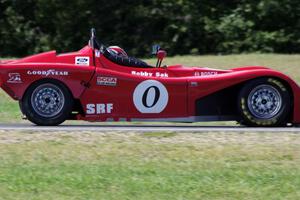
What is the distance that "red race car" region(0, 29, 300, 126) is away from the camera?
454 inches

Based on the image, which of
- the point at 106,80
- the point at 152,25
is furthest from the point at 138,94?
the point at 152,25

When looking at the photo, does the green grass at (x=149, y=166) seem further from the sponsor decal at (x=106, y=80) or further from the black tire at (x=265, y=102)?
the sponsor decal at (x=106, y=80)

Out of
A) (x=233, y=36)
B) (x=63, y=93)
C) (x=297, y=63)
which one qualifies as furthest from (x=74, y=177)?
(x=233, y=36)

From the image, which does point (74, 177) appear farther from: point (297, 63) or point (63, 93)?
point (297, 63)

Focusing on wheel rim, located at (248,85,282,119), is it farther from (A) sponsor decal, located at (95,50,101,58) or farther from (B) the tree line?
(B) the tree line

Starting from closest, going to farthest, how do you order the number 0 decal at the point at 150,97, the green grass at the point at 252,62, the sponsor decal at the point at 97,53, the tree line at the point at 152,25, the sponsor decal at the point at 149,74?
the number 0 decal at the point at 150,97
the sponsor decal at the point at 149,74
the sponsor decal at the point at 97,53
the green grass at the point at 252,62
the tree line at the point at 152,25

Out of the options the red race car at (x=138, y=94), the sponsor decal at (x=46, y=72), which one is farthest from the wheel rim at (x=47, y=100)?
the sponsor decal at (x=46, y=72)

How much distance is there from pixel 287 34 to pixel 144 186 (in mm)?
26696

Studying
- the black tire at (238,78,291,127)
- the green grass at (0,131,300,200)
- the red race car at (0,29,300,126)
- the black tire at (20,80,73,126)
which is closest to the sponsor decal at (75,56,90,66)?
the red race car at (0,29,300,126)

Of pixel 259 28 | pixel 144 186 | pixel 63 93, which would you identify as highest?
pixel 259 28

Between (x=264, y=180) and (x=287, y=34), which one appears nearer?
(x=264, y=180)

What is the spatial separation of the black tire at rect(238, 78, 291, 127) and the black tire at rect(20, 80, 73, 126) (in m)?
2.66

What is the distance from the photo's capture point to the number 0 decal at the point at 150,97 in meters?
11.5

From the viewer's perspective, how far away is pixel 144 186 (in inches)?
307
